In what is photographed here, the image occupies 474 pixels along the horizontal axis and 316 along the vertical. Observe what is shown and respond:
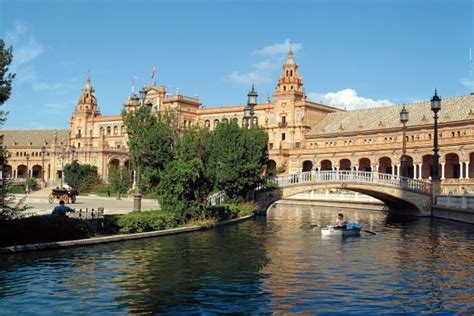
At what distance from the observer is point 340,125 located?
289 feet

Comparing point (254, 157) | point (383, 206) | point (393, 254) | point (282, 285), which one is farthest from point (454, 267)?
point (383, 206)

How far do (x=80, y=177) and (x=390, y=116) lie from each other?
44000mm

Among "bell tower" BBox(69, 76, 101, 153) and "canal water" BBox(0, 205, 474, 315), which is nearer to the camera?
"canal water" BBox(0, 205, 474, 315)

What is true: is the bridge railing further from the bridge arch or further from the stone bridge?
the bridge arch

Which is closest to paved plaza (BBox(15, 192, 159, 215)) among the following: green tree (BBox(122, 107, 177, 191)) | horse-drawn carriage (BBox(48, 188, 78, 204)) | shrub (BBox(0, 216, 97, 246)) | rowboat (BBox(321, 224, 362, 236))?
horse-drawn carriage (BBox(48, 188, 78, 204))

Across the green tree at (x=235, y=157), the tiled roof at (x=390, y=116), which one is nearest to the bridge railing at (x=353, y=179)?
the green tree at (x=235, y=157)

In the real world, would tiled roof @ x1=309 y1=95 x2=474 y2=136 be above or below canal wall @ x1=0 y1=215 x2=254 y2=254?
above

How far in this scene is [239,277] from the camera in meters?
16.9

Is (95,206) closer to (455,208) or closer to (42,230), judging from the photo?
(42,230)

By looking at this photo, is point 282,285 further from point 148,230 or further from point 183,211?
point 183,211

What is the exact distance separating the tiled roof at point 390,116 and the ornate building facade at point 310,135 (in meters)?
0.13

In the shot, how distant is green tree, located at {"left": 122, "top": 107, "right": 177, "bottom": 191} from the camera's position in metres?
30.8

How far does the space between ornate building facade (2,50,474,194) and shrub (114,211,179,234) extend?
30.6 metres

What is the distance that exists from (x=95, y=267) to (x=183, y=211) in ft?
37.5
